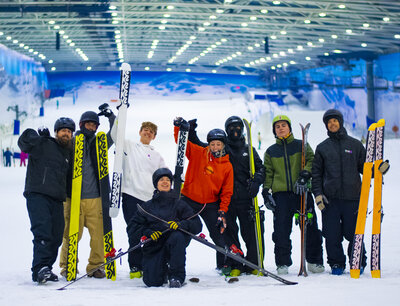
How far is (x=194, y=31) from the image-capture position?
74.6 ft

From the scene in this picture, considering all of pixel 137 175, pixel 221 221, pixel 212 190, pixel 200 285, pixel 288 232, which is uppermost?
pixel 137 175

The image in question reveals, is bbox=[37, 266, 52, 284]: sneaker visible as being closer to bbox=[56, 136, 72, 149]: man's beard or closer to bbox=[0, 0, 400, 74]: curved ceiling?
bbox=[56, 136, 72, 149]: man's beard

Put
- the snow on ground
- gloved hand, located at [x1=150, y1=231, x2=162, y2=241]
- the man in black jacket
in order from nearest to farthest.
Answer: the snow on ground
gloved hand, located at [x1=150, y1=231, x2=162, y2=241]
the man in black jacket

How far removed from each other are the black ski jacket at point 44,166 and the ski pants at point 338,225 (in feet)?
6.58

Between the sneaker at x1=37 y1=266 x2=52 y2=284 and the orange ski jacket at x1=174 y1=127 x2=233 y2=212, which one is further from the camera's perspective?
the orange ski jacket at x1=174 y1=127 x2=233 y2=212

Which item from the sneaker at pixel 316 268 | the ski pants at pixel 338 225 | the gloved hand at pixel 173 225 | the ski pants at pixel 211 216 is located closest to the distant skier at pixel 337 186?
the ski pants at pixel 338 225

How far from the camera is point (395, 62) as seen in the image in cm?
2392

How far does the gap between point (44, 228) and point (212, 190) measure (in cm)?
126

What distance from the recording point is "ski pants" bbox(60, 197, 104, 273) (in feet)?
13.5

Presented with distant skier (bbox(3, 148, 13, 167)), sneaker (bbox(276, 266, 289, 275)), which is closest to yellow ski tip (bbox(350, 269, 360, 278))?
sneaker (bbox(276, 266, 289, 275))

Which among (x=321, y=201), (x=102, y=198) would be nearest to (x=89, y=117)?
(x=102, y=198)

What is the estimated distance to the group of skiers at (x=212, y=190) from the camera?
385cm

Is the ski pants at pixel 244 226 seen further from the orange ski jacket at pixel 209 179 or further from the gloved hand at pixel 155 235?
the gloved hand at pixel 155 235

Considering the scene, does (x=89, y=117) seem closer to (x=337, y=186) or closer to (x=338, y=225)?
(x=337, y=186)
